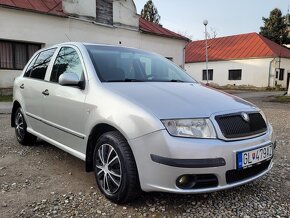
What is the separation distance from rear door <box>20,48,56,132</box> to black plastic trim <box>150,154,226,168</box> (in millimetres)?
2393

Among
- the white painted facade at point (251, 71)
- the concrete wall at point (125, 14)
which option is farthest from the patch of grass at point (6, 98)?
the white painted facade at point (251, 71)

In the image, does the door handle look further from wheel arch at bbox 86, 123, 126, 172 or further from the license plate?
the license plate

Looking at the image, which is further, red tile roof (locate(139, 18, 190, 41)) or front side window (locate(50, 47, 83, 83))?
red tile roof (locate(139, 18, 190, 41))

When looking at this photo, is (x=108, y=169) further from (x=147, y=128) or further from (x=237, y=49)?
(x=237, y=49)

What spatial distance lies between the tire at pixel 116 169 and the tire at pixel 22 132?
94.0 inches

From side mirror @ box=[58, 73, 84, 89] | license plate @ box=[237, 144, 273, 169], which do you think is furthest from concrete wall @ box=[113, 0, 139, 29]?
license plate @ box=[237, 144, 273, 169]

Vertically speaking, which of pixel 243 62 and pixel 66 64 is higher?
pixel 243 62

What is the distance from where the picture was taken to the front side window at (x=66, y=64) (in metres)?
3.87

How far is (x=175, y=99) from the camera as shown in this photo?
3.07 metres

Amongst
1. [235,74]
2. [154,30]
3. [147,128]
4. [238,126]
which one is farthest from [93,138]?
[235,74]

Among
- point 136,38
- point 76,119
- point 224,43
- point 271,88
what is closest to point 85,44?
point 76,119

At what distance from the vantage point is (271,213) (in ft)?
9.75

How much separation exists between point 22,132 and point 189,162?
3.62m

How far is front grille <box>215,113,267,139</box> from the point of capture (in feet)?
9.33
